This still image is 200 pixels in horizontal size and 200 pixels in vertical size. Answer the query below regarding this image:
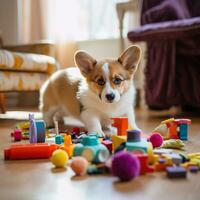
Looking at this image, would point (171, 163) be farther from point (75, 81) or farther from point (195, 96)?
point (195, 96)

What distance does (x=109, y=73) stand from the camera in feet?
4.36

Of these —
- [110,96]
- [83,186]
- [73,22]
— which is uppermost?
[73,22]

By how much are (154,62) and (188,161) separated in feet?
4.32

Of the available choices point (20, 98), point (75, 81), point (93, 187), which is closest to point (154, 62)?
point (75, 81)

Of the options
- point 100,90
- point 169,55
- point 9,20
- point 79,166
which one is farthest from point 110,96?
point 9,20

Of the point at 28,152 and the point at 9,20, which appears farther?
the point at 9,20

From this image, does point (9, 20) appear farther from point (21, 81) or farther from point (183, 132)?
point (183, 132)

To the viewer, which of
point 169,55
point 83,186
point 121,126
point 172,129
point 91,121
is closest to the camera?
point 83,186

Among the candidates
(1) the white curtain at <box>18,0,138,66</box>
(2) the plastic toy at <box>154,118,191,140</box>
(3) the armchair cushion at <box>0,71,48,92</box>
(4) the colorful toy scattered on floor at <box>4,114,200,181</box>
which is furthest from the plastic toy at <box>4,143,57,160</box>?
(1) the white curtain at <box>18,0,138,66</box>

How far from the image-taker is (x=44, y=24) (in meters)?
3.23

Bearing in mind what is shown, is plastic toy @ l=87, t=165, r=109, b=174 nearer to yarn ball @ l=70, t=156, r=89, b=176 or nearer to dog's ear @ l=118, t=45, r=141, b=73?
yarn ball @ l=70, t=156, r=89, b=176

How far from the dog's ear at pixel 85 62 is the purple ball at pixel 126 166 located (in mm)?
701

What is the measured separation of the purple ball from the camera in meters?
0.76

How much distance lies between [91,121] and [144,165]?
22.8 inches
